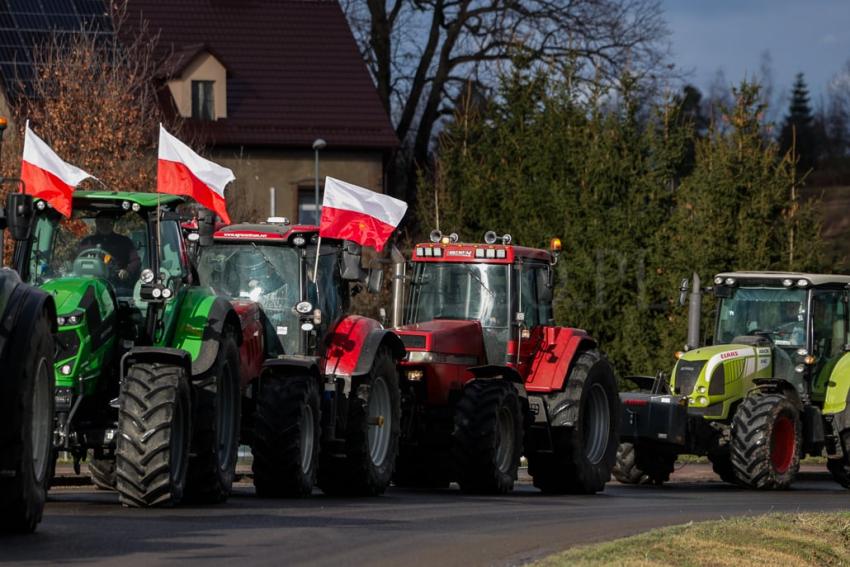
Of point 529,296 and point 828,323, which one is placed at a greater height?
point 529,296

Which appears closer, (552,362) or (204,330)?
(204,330)

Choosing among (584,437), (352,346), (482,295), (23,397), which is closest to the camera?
(23,397)

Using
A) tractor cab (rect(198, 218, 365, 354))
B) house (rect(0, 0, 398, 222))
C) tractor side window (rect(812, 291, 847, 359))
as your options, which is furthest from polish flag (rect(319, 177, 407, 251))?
house (rect(0, 0, 398, 222))

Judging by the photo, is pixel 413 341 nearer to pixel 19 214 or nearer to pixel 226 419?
pixel 226 419

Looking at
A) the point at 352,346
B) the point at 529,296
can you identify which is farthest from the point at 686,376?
the point at 352,346

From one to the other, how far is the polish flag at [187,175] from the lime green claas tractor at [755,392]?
7.29 m

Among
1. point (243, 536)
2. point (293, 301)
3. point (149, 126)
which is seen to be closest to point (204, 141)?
point (149, 126)

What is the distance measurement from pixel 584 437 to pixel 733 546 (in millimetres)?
8163

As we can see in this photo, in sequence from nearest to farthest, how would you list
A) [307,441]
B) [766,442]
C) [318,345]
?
1. [307,441]
2. [318,345]
3. [766,442]

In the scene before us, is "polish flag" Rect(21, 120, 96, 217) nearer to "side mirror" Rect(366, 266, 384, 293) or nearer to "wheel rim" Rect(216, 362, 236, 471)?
"wheel rim" Rect(216, 362, 236, 471)

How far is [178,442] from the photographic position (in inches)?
549

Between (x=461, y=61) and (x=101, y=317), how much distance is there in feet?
135

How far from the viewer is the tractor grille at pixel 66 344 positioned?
13.8 metres

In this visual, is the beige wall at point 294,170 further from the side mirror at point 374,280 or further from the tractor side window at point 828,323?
the side mirror at point 374,280
